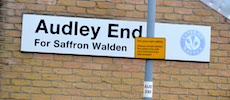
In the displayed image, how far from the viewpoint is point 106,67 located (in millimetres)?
6219

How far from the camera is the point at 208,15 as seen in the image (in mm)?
6457

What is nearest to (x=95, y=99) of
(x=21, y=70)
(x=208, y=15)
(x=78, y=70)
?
(x=78, y=70)

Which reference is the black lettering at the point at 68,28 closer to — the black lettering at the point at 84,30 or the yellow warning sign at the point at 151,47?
the black lettering at the point at 84,30

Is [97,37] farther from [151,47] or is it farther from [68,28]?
[151,47]

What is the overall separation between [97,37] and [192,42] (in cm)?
146

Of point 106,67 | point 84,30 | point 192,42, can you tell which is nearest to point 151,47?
point 106,67

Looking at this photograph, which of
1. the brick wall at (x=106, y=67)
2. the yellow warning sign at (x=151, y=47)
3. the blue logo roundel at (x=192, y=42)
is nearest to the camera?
the yellow warning sign at (x=151, y=47)

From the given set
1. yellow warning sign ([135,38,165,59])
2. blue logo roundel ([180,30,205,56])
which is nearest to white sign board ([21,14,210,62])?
blue logo roundel ([180,30,205,56])

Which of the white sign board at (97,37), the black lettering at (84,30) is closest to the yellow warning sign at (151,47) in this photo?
the white sign board at (97,37)

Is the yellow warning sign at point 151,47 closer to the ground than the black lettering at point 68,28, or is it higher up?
closer to the ground

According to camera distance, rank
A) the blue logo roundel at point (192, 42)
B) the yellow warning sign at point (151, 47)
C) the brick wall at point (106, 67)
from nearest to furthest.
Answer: the yellow warning sign at point (151, 47) < the brick wall at point (106, 67) < the blue logo roundel at point (192, 42)

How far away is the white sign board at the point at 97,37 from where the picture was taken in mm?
6152

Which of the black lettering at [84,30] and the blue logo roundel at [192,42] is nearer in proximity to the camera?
the black lettering at [84,30]

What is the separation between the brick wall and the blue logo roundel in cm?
16
